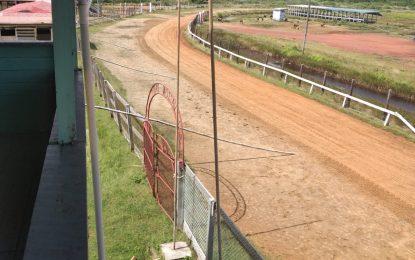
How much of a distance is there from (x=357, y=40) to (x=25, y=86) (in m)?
52.4

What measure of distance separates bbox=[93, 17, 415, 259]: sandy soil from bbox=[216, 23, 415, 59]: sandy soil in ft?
88.8

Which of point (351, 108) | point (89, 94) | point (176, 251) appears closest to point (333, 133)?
point (351, 108)

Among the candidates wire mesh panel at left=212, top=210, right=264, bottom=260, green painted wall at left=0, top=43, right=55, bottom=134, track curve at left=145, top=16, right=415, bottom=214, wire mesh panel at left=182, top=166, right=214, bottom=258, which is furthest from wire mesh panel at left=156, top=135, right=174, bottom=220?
track curve at left=145, top=16, right=415, bottom=214

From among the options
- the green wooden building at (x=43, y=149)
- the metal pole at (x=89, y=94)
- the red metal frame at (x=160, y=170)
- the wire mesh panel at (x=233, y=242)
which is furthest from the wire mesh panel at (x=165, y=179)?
the metal pole at (x=89, y=94)

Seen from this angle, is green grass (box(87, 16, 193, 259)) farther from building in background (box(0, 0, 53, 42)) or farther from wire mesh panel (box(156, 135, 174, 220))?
building in background (box(0, 0, 53, 42))

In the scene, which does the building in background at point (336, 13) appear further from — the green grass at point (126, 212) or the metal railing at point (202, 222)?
the metal railing at point (202, 222)

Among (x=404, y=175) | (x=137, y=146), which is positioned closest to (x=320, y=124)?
(x=404, y=175)

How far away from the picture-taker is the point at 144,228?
8688 millimetres

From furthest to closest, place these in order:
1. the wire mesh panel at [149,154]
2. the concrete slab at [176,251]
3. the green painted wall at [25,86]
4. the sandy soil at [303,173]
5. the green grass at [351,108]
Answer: the green grass at [351,108] < the wire mesh panel at [149,154] < the sandy soil at [303,173] < the concrete slab at [176,251] < the green painted wall at [25,86]

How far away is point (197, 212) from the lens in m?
7.76

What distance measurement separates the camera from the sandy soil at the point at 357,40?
44531mm

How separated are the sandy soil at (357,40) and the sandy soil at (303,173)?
2706 cm

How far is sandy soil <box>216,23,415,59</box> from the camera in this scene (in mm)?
44531

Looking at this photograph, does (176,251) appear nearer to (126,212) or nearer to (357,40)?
(126,212)
